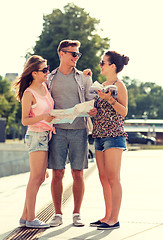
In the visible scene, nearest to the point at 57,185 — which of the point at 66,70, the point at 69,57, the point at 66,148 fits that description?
the point at 66,148

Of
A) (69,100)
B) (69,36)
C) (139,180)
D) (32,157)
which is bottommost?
(139,180)

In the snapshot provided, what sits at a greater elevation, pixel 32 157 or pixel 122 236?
pixel 32 157

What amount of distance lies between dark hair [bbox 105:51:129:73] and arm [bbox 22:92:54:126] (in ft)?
3.16

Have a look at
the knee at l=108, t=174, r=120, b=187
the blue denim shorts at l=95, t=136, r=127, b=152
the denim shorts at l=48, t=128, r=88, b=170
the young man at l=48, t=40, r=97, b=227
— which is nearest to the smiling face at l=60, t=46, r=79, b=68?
the young man at l=48, t=40, r=97, b=227

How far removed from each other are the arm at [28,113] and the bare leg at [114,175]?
0.77 metres

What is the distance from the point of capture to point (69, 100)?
5375 mm

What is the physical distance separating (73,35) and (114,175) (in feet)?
115

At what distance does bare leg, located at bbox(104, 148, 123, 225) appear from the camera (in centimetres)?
510

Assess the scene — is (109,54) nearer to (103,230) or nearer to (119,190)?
(119,190)

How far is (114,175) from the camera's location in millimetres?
5117

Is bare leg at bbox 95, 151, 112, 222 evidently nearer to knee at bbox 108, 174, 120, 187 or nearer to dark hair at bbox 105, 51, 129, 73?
knee at bbox 108, 174, 120, 187

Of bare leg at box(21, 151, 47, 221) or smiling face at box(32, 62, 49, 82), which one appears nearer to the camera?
bare leg at box(21, 151, 47, 221)

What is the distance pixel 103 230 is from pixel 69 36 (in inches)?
1388

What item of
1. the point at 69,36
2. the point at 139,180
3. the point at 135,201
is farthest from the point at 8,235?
the point at 69,36
